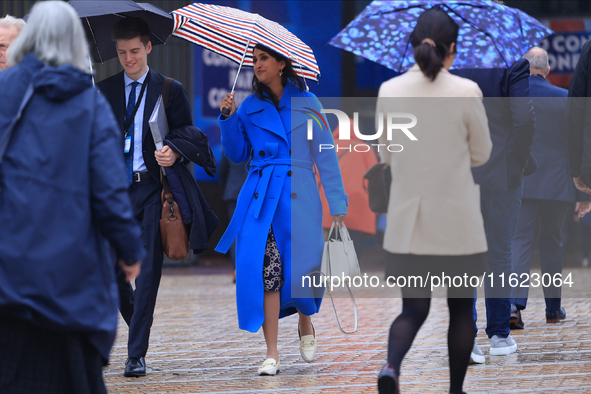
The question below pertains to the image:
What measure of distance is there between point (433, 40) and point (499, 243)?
217 centimetres

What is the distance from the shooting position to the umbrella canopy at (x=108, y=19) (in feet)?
16.4

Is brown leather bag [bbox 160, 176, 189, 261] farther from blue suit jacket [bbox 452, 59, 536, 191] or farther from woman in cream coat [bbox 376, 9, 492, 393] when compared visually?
blue suit jacket [bbox 452, 59, 536, 191]

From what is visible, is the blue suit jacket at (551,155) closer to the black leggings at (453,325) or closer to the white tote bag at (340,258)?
the white tote bag at (340,258)

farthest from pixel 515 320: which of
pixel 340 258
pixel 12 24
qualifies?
pixel 12 24

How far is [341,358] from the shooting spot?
18.1 ft

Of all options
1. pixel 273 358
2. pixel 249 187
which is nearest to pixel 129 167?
pixel 249 187

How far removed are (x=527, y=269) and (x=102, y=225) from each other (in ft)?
15.5

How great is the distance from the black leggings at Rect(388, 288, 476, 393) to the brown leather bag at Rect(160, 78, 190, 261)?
178 cm

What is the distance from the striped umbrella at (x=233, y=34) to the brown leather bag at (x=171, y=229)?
3.18 feet

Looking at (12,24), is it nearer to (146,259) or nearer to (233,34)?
(233,34)

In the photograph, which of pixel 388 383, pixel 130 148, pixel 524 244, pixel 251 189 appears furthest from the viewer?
pixel 524 244

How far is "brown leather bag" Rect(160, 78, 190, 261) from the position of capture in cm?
506

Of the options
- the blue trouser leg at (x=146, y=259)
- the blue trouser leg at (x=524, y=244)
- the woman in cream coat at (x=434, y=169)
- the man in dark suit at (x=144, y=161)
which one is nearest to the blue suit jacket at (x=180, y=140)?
the man in dark suit at (x=144, y=161)

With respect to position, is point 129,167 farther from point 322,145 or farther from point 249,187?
point 322,145
